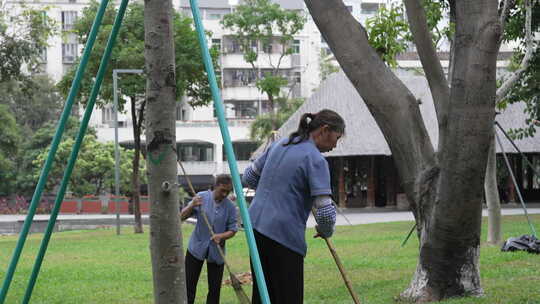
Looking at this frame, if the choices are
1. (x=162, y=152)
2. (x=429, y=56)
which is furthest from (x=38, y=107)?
(x=162, y=152)

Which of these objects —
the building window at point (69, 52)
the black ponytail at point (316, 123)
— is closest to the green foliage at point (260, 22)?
the building window at point (69, 52)

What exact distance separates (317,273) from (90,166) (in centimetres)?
3715

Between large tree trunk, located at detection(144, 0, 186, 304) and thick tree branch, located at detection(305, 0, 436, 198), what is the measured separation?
10.5 ft

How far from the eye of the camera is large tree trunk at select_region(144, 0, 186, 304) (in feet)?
17.5

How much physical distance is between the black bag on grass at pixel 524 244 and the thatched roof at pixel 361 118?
20278mm

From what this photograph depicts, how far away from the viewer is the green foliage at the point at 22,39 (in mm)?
24016

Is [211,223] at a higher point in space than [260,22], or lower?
lower

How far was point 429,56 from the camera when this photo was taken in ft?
28.9

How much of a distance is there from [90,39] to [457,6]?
3.45 meters

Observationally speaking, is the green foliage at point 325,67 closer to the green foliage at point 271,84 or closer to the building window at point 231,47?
the building window at point 231,47

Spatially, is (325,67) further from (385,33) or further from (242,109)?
Answer: (385,33)

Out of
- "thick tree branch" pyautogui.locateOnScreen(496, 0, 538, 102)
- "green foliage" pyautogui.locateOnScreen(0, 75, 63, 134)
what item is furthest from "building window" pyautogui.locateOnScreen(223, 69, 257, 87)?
"thick tree branch" pyautogui.locateOnScreen(496, 0, 538, 102)

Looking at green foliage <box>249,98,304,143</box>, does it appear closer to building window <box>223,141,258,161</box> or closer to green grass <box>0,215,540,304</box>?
building window <box>223,141,258,161</box>

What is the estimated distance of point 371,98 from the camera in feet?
27.7
